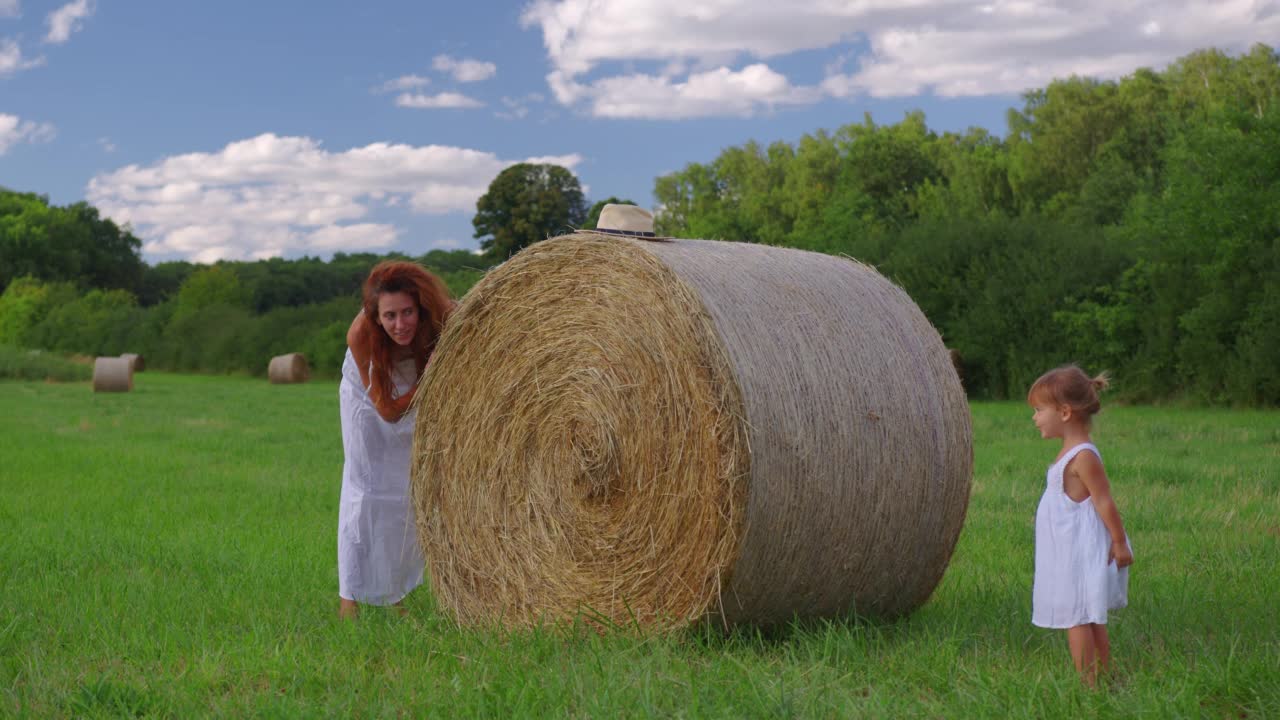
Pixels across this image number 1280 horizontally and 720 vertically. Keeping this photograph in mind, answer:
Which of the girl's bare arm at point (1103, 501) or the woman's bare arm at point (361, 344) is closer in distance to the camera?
the girl's bare arm at point (1103, 501)

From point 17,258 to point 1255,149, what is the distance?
7117 cm

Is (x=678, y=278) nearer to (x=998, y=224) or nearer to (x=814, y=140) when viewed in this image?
(x=998, y=224)

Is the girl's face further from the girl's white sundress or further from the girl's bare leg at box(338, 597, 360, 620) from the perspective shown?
the girl's bare leg at box(338, 597, 360, 620)

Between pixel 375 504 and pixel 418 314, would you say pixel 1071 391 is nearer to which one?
pixel 418 314

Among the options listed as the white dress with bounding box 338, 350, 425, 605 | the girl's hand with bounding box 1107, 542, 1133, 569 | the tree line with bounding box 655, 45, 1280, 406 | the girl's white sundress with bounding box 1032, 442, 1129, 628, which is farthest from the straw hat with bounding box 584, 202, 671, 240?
the tree line with bounding box 655, 45, 1280, 406

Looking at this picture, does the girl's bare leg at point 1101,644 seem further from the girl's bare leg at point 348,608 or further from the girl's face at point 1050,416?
the girl's bare leg at point 348,608

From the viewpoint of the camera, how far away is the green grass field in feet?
13.0

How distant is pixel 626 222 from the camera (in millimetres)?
5477

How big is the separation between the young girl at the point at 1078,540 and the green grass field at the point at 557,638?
185mm

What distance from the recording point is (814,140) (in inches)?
2233

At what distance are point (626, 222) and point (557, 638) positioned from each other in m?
1.87

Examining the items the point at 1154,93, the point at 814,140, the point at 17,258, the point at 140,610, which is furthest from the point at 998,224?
the point at 17,258

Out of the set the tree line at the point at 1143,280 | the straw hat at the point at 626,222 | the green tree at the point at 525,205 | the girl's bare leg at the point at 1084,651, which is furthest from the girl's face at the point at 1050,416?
the green tree at the point at 525,205

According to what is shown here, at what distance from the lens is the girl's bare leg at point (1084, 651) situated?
420 cm
